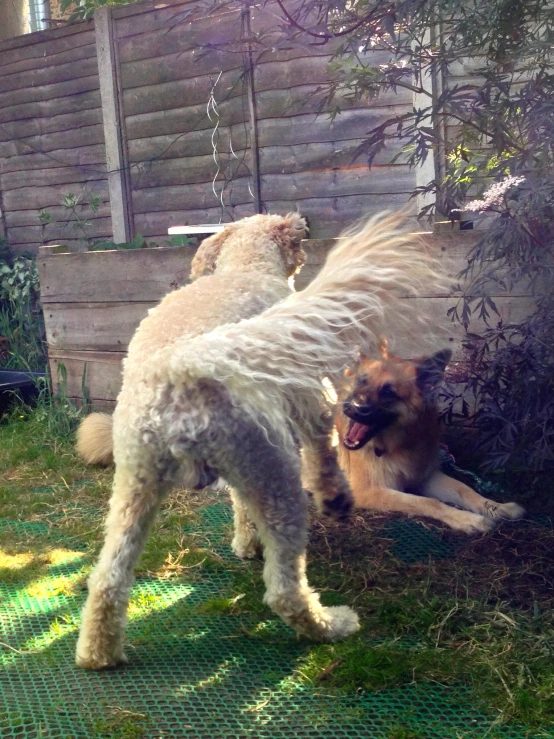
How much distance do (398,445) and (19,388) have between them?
10.7 ft

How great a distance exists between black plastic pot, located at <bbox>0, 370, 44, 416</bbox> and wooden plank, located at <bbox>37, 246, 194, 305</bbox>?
0.69m

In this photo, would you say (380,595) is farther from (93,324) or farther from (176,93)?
(176,93)

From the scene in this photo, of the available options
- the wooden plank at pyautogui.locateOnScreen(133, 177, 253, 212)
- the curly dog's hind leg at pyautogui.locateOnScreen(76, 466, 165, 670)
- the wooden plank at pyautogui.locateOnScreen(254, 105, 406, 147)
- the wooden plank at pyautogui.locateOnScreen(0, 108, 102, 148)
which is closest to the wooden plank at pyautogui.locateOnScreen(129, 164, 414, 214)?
the wooden plank at pyautogui.locateOnScreen(133, 177, 253, 212)

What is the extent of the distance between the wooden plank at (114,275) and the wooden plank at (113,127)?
5.51ft

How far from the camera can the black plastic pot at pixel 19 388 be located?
605 centimetres

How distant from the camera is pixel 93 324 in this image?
563 centimetres

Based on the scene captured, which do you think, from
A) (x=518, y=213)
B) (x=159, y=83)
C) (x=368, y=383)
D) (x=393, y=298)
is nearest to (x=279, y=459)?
(x=393, y=298)

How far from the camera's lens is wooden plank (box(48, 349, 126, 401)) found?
5.56 m

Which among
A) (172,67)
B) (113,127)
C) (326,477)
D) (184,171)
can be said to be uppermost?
(172,67)

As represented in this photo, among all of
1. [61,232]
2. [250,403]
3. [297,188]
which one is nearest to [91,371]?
[297,188]

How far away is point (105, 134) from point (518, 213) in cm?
532

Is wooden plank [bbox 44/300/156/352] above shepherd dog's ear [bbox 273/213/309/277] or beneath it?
beneath

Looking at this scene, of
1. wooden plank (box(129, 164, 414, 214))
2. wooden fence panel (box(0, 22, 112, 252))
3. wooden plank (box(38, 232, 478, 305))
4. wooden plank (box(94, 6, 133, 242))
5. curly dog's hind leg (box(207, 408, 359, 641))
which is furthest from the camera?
wooden fence panel (box(0, 22, 112, 252))

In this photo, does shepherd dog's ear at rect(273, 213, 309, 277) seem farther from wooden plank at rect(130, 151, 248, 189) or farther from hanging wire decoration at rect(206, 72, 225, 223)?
hanging wire decoration at rect(206, 72, 225, 223)
